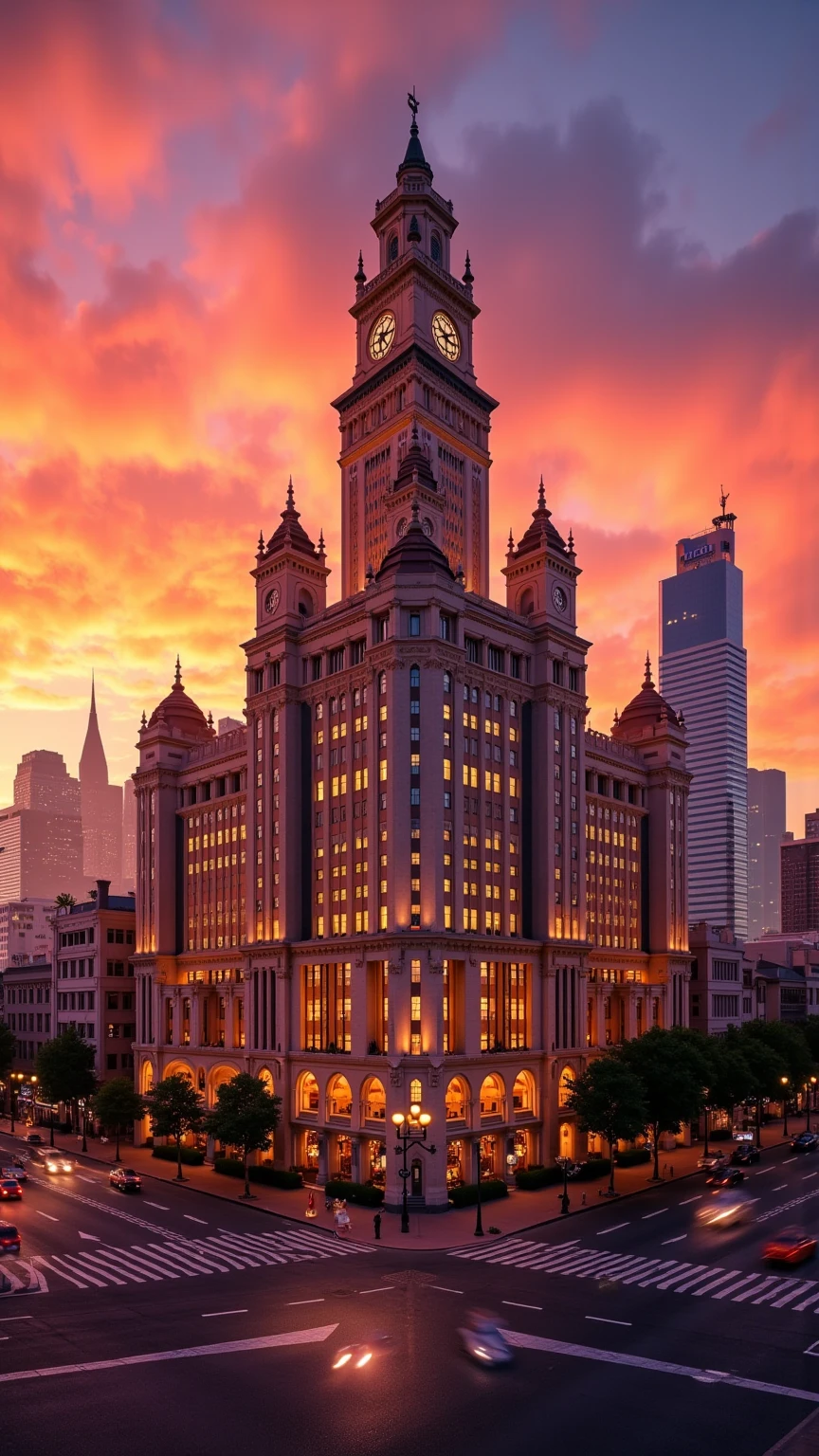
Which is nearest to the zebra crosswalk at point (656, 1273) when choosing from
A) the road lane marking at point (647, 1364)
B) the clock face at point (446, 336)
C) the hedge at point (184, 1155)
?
the road lane marking at point (647, 1364)

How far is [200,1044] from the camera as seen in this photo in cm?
9350

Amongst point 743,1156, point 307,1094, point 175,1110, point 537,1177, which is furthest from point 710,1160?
point 175,1110

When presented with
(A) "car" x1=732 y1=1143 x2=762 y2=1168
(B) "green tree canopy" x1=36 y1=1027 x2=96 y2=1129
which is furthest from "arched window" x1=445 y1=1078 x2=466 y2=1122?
(B) "green tree canopy" x1=36 y1=1027 x2=96 y2=1129

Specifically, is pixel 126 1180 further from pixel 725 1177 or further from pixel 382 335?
pixel 382 335

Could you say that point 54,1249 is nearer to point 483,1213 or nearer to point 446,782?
point 483,1213

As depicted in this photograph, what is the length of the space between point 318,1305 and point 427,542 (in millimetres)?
49638

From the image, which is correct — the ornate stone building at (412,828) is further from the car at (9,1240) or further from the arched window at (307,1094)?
the car at (9,1240)

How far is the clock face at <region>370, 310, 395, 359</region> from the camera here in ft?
352

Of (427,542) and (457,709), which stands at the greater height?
(427,542)

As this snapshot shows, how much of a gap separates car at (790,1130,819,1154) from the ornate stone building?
17005 millimetres

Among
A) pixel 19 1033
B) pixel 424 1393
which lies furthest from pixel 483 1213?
pixel 19 1033

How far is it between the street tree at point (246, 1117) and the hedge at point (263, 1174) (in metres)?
2.91

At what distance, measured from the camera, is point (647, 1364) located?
33.9m

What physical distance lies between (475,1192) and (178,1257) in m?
21.4
